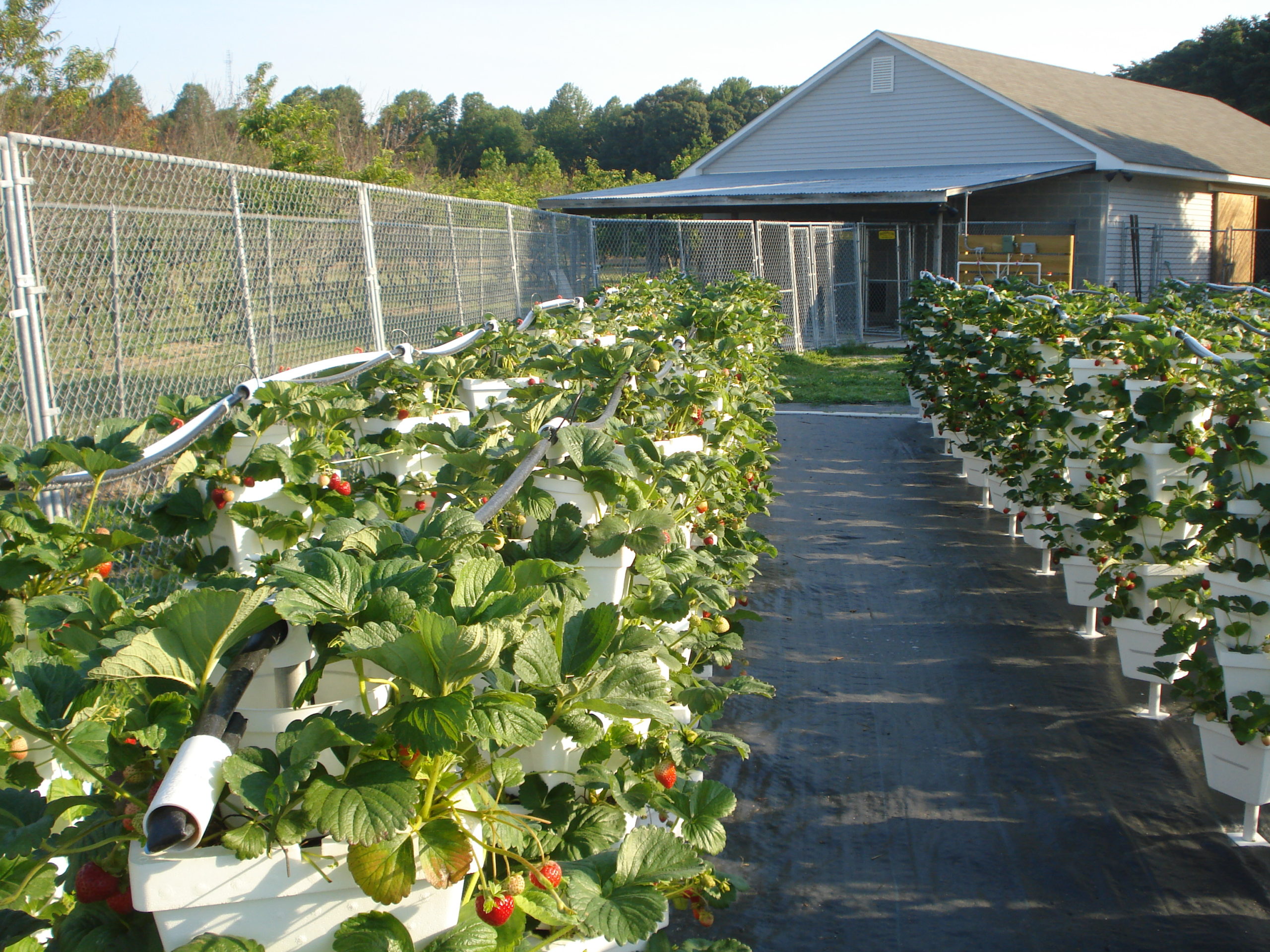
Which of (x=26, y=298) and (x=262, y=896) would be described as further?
(x=26, y=298)

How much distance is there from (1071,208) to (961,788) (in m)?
20.5

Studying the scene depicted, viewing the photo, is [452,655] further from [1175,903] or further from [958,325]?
[958,325]

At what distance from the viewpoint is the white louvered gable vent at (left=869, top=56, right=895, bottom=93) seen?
2341 cm

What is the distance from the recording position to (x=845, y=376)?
14.6 metres

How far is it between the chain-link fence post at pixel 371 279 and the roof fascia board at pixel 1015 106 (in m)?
18.5

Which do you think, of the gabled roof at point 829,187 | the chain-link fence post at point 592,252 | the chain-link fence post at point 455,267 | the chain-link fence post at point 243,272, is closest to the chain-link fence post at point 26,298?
the chain-link fence post at point 243,272

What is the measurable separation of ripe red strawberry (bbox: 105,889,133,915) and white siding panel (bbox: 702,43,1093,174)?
75.0 ft

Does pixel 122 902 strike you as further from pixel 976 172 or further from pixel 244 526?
pixel 976 172

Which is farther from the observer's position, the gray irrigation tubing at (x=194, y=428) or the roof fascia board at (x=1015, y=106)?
the roof fascia board at (x=1015, y=106)

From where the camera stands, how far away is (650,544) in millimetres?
1857

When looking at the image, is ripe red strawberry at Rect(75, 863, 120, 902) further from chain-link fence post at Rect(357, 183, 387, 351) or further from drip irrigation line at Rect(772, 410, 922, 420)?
drip irrigation line at Rect(772, 410, 922, 420)

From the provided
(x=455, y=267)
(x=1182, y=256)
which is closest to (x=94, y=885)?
(x=455, y=267)

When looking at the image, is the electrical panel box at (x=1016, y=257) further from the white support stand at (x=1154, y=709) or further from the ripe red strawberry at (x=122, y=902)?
the ripe red strawberry at (x=122, y=902)

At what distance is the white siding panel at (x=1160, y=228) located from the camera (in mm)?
21328
